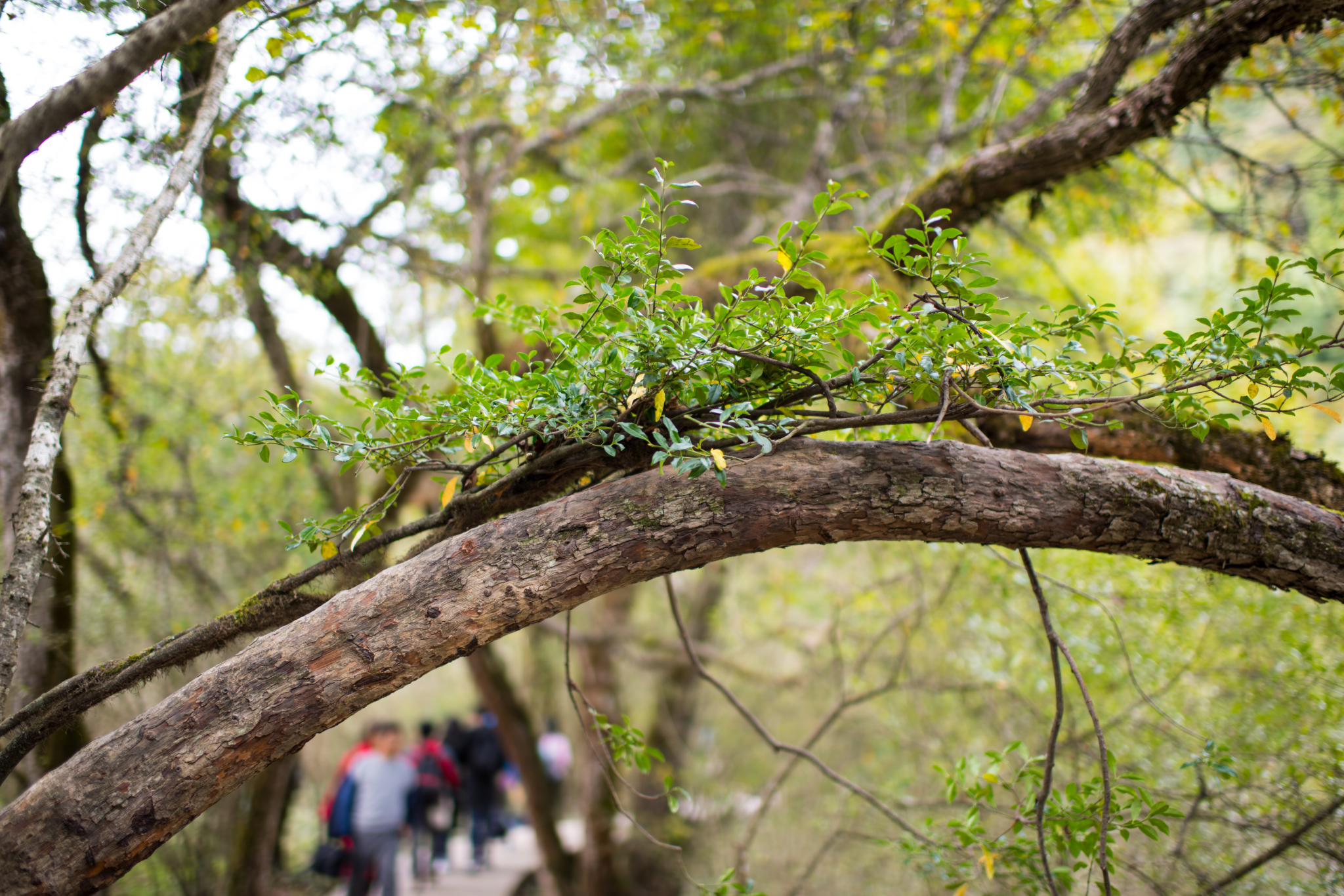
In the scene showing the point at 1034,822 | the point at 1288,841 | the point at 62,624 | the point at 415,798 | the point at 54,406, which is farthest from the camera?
the point at 415,798

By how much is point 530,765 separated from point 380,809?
1.10m

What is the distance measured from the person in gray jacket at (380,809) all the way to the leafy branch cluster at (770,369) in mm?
4205

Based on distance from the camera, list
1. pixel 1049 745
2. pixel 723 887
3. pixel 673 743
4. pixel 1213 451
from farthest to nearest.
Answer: pixel 673 743 → pixel 1213 451 → pixel 723 887 → pixel 1049 745

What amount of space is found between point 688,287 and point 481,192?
1.63m

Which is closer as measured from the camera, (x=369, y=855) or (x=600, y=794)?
(x=369, y=855)

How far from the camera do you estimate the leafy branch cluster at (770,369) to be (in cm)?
152

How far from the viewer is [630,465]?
181 centimetres

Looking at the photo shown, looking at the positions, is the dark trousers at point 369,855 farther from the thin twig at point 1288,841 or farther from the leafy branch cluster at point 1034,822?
the thin twig at point 1288,841

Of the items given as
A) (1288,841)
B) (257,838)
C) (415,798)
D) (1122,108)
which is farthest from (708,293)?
(415,798)

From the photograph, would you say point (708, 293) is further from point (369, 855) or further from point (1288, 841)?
point (369, 855)

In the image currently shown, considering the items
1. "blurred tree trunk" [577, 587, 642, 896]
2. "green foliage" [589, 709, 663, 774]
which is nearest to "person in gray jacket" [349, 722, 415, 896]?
"blurred tree trunk" [577, 587, 642, 896]

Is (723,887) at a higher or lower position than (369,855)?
lower

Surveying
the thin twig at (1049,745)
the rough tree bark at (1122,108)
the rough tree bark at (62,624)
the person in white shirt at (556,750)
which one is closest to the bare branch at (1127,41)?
the rough tree bark at (1122,108)

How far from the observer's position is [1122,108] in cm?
288
